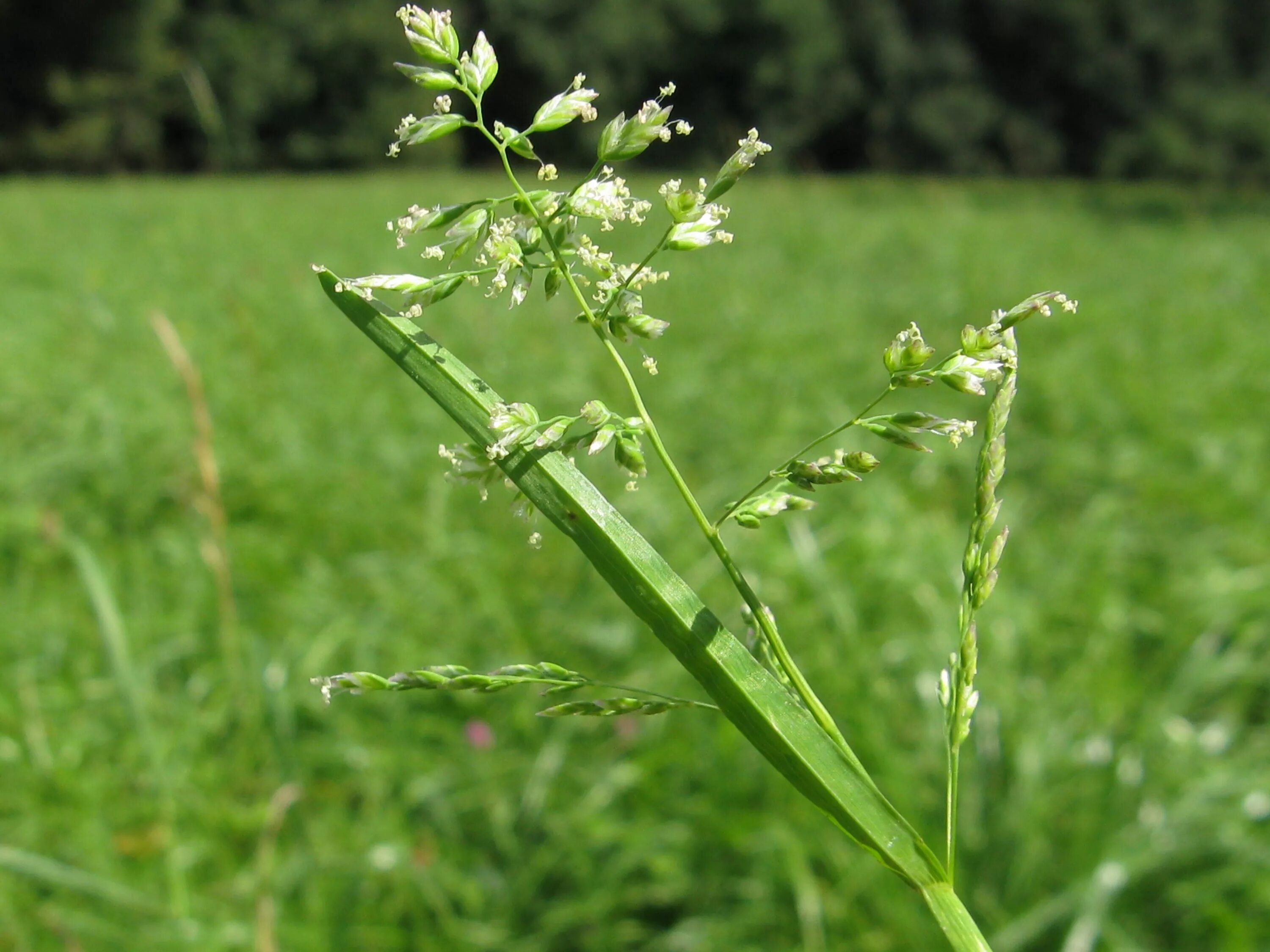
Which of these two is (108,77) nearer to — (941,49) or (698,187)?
(698,187)

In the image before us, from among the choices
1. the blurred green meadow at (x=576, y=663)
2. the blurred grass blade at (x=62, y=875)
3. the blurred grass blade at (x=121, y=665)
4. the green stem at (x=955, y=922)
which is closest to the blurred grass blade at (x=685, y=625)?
the green stem at (x=955, y=922)

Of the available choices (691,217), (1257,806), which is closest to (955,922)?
(691,217)

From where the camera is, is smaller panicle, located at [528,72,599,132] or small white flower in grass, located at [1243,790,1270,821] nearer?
smaller panicle, located at [528,72,599,132]

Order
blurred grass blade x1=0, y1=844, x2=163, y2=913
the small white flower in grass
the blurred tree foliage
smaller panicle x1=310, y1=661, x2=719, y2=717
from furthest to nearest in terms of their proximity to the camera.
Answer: the blurred tree foliage < the small white flower in grass < blurred grass blade x1=0, y1=844, x2=163, y2=913 < smaller panicle x1=310, y1=661, x2=719, y2=717

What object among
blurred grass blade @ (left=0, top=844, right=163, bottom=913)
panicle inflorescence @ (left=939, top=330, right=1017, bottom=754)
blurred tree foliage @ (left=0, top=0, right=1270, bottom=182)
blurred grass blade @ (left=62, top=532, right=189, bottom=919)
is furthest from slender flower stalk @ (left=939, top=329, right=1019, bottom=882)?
blurred tree foliage @ (left=0, top=0, right=1270, bottom=182)

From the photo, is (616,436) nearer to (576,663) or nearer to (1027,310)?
(1027,310)

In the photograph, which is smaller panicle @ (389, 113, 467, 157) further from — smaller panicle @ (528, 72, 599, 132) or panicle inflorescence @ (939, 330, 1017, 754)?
panicle inflorescence @ (939, 330, 1017, 754)

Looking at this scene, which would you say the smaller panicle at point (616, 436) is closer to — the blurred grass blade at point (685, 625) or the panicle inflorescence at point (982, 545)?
the blurred grass blade at point (685, 625)
